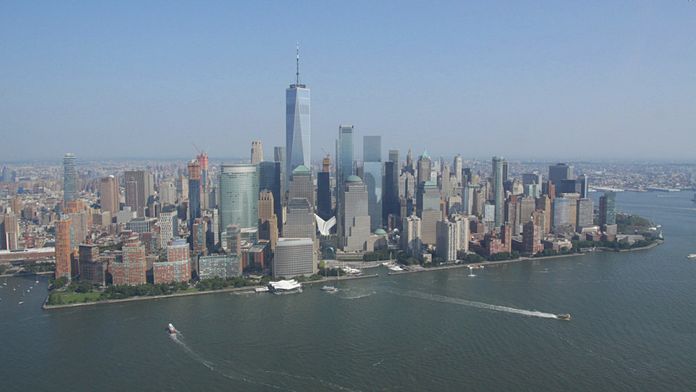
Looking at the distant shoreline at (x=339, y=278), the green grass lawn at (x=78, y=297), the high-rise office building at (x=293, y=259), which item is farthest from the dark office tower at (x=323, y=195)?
the green grass lawn at (x=78, y=297)

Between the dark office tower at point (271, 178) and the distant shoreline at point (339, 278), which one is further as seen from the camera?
the dark office tower at point (271, 178)

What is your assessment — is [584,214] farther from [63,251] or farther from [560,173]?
[63,251]

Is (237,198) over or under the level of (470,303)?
over

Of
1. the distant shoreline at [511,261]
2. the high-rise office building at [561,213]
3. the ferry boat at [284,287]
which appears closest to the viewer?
the ferry boat at [284,287]

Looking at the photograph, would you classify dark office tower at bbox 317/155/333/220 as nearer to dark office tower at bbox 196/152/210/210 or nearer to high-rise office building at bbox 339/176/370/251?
high-rise office building at bbox 339/176/370/251

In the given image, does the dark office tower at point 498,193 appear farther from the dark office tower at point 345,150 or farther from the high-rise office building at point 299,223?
the high-rise office building at point 299,223

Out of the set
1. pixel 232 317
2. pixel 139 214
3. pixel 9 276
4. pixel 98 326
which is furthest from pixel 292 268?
pixel 139 214

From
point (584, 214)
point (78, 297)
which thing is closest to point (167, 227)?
point (78, 297)
